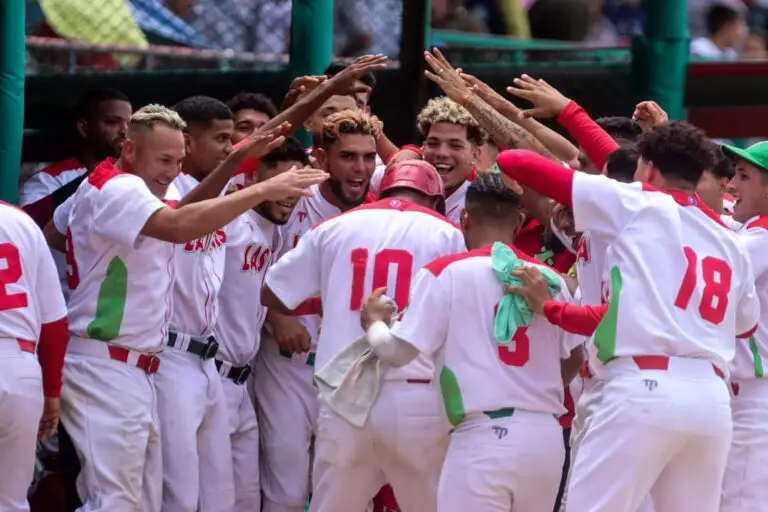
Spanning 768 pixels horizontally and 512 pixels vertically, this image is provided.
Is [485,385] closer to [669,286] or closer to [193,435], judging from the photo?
[669,286]

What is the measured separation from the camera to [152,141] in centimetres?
636

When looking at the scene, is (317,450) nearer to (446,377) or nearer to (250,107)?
(446,377)

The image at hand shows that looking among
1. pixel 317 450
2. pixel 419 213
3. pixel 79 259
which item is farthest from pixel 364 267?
pixel 79 259

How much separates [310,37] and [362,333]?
8.65 ft

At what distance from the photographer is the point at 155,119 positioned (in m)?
6.36

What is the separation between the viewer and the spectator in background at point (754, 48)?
39.1 ft

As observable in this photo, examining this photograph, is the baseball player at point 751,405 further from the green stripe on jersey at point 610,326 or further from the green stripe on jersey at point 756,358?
the green stripe on jersey at point 610,326

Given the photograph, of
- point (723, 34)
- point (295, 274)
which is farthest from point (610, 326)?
point (723, 34)

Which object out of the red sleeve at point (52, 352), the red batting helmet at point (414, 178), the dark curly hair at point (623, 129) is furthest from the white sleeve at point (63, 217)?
the dark curly hair at point (623, 129)

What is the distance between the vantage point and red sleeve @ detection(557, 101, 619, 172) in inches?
254

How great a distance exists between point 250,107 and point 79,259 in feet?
5.21

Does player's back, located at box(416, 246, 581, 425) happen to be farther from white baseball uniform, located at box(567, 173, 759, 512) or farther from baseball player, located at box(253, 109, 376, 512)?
baseball player, located at box(253, 109, 376, 512)

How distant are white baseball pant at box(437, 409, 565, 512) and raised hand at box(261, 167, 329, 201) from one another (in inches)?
43.9

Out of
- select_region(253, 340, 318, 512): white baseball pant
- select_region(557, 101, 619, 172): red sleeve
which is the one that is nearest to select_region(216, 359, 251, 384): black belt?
select_region(253, 340, 318, 512): white baseball pant
